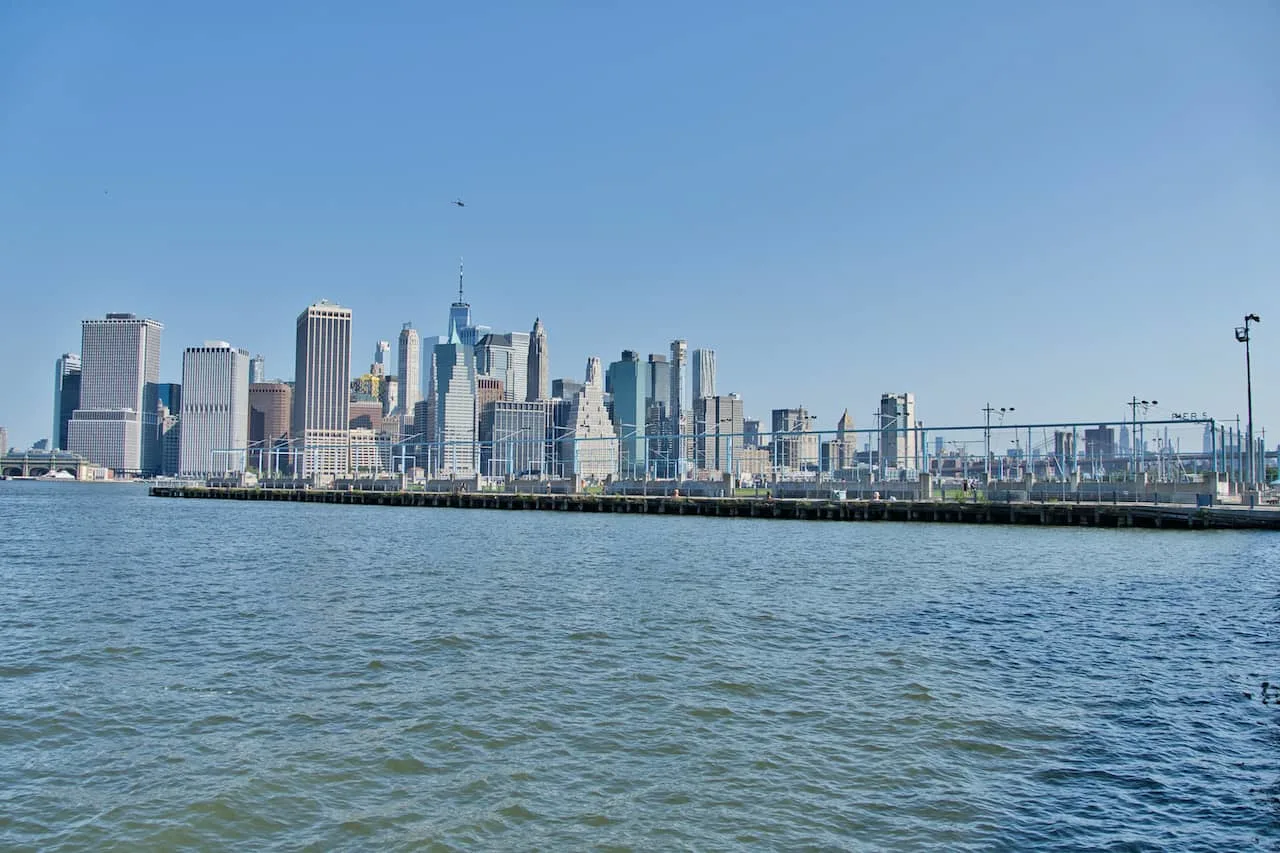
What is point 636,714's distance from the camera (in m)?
13.6

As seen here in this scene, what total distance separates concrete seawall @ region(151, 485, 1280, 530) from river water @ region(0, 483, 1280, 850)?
26.2 m

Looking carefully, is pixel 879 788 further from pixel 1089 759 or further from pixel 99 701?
pixel 99 701

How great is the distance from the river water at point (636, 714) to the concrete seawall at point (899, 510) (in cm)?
2616

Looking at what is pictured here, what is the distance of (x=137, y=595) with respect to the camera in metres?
25.4

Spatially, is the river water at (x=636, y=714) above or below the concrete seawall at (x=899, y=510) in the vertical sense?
below

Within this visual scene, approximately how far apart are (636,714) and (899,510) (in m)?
56.7

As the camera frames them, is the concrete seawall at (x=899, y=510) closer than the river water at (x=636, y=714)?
No

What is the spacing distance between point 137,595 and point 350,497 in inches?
3589

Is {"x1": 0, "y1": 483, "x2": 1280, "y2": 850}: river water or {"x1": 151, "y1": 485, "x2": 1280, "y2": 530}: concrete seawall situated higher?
{"x1": 151, "y1": 485, "x2": 1280, "y2": 530}: concrete seawall

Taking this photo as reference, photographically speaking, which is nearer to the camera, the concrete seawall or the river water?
the river water

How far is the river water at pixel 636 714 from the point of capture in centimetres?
988

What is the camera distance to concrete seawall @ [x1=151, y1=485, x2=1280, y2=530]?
51688 mm

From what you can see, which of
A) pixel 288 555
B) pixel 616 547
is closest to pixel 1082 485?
pixel 616 547

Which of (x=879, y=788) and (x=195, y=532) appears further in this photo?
(x=195, y=532)
